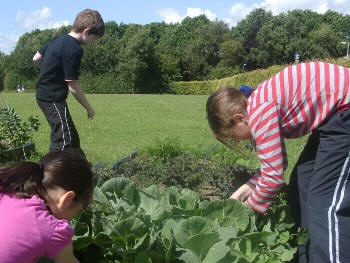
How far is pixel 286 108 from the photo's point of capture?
2.47 m

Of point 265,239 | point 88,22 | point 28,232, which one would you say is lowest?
point 265,239

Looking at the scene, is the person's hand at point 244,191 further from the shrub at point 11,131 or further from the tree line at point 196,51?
the tree line at point 196,51

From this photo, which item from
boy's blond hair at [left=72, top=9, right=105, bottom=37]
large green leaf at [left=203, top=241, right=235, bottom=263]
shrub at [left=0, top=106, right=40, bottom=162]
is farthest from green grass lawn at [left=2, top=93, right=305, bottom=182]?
large green leaf at [left=203, top=241, right=235, bottom=263]

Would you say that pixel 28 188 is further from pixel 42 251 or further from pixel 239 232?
pixel 239 232

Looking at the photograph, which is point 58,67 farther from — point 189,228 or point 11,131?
point 189,228

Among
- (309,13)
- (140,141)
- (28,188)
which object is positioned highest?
(309,13)

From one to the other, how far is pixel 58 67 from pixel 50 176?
9.83 feet

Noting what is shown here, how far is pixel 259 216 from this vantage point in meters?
2.76

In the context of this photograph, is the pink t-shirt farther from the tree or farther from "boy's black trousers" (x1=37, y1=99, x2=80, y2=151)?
the tree

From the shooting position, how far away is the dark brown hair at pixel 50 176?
1818 millimetres

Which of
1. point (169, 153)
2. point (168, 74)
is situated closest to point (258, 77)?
point (168, 74)

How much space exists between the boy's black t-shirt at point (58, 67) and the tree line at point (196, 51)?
49160mm

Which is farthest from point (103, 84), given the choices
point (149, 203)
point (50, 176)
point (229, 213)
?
point (50, 176)

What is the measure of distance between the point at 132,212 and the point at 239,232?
55 centimetres
